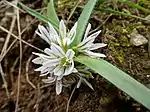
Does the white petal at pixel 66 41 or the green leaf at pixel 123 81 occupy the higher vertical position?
the white petal at pixel 66 41

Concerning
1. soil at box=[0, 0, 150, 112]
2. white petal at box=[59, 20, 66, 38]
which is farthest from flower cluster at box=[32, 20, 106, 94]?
soil at box=[0, 0, 150, 112]

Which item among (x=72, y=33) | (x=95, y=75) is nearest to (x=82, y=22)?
(x=72, y=33)

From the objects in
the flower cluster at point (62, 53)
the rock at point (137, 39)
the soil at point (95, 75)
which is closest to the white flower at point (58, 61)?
the flower cluster at point (62, 53)

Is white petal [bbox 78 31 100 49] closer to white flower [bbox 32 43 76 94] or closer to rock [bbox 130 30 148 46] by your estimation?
white flower [bbox 32 43 76 94]

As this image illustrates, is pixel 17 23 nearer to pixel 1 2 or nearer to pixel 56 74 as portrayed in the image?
pixel 1 2

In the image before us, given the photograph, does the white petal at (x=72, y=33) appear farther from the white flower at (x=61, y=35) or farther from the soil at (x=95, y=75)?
the soil at (x=95, y=75)

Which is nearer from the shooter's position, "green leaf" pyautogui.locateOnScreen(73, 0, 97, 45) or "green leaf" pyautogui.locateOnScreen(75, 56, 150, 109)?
"green leaf" pyautogui.locateOnScreen(75, 56, 150, 109)
